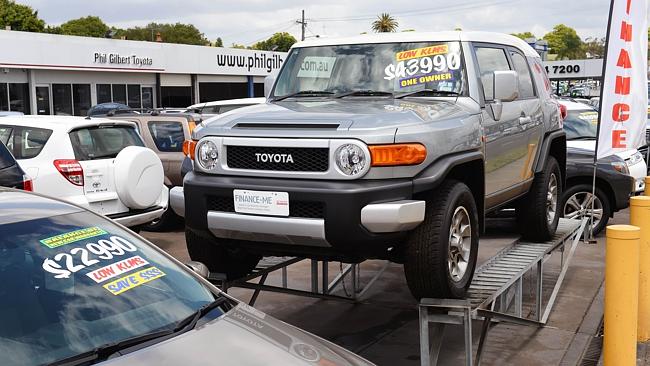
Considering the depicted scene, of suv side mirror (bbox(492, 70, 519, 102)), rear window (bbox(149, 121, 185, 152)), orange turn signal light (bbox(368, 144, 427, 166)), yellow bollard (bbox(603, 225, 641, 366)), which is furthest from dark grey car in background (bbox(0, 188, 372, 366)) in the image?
rear window (bbox(149, 121, 185, 152))

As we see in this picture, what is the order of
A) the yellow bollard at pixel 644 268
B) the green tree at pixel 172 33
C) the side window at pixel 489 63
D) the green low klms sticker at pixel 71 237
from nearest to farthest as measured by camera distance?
1. the green low klms sticker at pixel 71 237
2. the side window at pixel 489 63
3. the yellow bollard at pixel 644 268
4. the green tree at pixel 172 33

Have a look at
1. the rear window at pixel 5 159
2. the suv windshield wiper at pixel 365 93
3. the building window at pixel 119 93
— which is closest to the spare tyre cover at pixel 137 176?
the rear window at pixel 5 159

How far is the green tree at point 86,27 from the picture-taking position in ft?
280

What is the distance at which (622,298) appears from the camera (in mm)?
5328

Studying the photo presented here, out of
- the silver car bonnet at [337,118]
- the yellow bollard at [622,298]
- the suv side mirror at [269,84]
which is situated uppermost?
the suv side mirror at [269,84]

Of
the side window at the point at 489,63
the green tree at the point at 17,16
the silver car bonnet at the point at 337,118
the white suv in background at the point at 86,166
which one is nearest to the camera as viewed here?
the silver car bonnet at the point at 337,118

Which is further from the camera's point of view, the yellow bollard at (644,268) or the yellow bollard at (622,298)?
the yellow bollard at (644,268)

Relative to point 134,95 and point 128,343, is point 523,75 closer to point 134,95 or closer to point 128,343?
point 128,343

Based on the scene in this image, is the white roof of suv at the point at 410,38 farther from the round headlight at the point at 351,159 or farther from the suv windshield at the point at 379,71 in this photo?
the round headlight at the point at 351,159

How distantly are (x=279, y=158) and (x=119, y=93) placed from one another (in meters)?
26.3

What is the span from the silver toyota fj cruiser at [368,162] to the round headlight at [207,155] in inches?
0.4

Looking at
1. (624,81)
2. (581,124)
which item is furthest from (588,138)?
(624,81)

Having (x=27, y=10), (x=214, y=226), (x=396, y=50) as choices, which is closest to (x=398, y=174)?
(x=214, y=226)

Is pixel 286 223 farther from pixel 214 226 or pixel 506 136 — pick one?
pixel 506 136
